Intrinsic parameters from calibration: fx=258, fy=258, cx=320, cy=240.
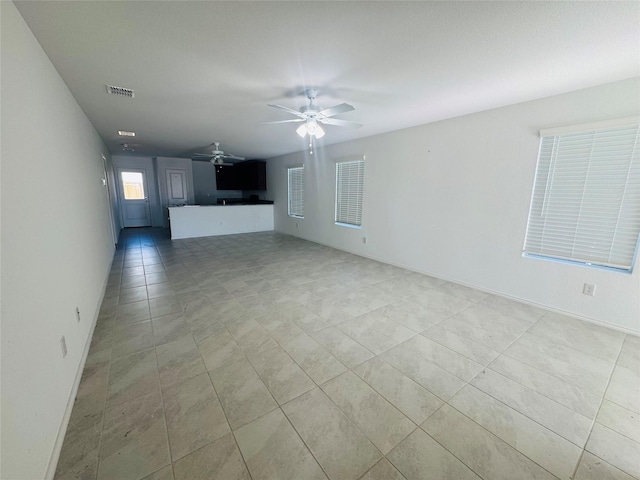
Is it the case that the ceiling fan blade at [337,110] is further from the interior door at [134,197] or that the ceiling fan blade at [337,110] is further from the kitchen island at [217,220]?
the interior door at [134,197]

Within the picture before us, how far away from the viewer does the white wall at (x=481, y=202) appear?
2605 millimetres

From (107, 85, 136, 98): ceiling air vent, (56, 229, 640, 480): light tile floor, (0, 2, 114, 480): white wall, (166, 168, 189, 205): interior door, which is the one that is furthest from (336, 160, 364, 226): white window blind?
(166, 168, 189, 205): interior door

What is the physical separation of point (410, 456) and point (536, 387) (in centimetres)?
119

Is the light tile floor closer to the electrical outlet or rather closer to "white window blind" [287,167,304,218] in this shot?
the electrical outlet

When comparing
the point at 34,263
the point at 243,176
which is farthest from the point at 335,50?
the point at 243,176

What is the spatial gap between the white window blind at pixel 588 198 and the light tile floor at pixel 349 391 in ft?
2.54

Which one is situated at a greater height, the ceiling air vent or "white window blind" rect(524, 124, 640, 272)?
the ceiling air vent

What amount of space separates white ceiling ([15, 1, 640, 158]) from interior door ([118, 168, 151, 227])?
591cm

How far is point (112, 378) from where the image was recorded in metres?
1.85

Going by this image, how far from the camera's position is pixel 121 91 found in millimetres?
2693

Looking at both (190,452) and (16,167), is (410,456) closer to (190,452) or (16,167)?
(190,452)

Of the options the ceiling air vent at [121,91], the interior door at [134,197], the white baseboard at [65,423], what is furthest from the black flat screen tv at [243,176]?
the white baseboard at [65,423]

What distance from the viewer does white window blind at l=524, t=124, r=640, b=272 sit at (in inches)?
96.3

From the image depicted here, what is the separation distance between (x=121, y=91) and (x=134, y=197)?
6980 millimetres
